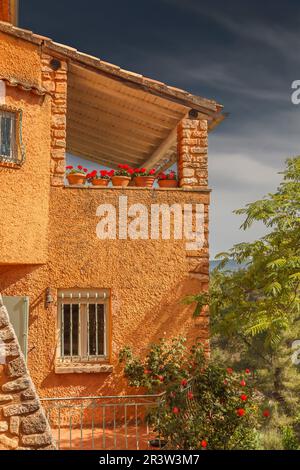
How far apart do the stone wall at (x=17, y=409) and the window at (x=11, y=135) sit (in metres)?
4.95

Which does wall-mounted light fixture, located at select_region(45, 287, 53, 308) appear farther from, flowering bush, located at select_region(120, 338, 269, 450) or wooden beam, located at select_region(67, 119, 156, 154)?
wooden beam, located at select_region(67, 119, 156, 154)

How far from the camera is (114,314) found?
11.1 meters

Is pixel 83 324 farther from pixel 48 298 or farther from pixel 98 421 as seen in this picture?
pixel 98 421

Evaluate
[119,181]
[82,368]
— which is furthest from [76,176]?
[82,368]

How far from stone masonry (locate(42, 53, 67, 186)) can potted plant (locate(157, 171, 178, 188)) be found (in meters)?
2.09

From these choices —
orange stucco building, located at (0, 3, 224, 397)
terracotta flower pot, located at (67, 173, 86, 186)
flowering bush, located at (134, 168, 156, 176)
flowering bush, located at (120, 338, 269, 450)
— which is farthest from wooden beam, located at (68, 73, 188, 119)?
flowering bush, located at (120, 338, 269, 450)

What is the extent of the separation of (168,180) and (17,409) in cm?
651

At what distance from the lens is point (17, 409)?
6.57 metres

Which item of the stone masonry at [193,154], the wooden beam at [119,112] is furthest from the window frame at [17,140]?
the stone masonry at [193,154]

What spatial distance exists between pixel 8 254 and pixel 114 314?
7.91ft

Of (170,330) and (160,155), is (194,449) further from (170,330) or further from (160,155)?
(160,155)

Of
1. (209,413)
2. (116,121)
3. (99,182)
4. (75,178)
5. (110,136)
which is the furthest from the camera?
(110,136)

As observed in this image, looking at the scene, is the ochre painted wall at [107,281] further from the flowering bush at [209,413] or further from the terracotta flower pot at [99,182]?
the flowering bush at [209,413]

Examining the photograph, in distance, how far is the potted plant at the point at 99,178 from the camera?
11.6 m
